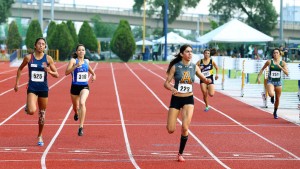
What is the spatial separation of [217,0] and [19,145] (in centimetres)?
7672

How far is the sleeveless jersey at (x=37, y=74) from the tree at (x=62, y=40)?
5342 cm

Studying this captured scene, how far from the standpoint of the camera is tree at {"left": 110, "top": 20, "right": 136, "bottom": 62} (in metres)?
65.7

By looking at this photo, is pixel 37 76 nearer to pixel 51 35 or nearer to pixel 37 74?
pixel 37 74

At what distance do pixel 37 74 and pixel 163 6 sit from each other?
82177 millimetres

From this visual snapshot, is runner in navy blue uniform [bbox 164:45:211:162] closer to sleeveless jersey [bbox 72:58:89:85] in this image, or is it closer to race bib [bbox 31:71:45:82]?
race bib [bbox 31:71:45:82]

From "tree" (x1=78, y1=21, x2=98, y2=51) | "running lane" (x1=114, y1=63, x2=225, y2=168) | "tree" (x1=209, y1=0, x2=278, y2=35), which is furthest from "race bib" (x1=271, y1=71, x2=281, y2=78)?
"tree" (x1=209, y1=0, x2=278, y2=35)

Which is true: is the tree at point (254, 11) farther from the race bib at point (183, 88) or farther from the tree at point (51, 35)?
the race bib at point (183, 88)

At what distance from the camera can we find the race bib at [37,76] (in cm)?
1312

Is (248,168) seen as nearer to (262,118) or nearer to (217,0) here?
(262,118)

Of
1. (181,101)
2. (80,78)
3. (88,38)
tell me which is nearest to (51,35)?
(88,38)

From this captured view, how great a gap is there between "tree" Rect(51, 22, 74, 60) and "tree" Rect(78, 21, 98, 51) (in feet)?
22.3

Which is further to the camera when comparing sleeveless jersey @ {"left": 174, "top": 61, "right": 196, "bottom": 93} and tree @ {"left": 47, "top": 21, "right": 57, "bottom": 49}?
tree @ {"left": 47, "top": 21, "right": 57, "bottom": 49}

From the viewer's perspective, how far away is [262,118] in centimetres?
1905

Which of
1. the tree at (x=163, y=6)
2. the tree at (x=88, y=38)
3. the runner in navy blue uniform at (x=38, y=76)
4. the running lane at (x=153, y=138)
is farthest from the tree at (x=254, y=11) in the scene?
the runner in navy blue uniform at (x=38, y=76)
